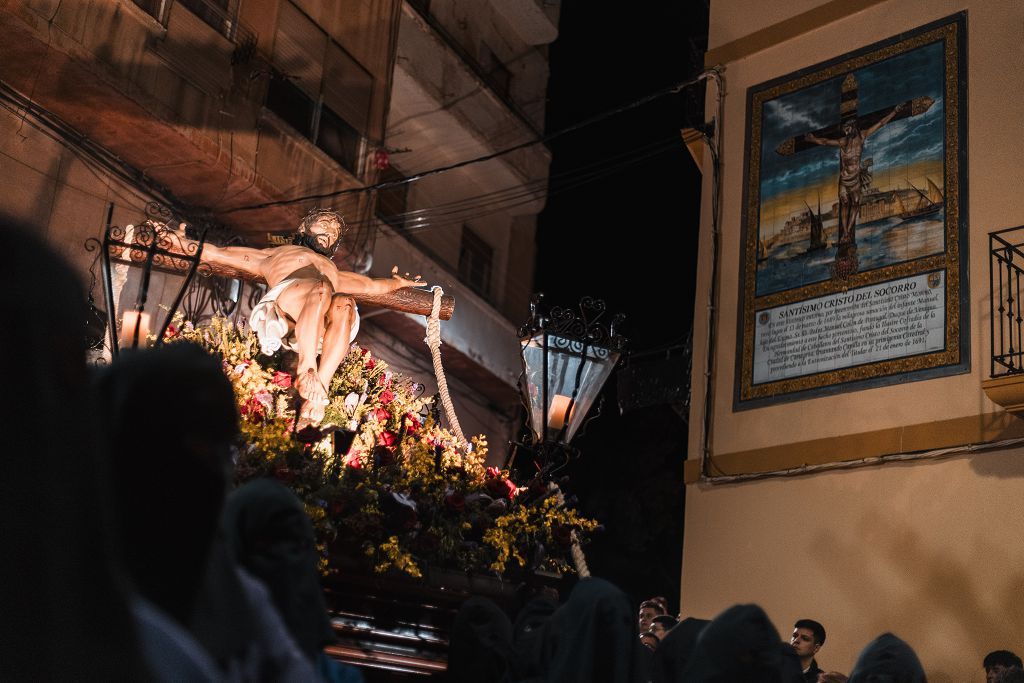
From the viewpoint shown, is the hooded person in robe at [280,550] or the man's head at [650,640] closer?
the hooded person in robe at [280,550]

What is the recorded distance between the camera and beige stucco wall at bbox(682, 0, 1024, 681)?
374 inches

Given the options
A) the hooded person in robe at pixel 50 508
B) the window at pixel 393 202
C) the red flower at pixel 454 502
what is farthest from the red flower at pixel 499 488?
the window at pixel 393 202

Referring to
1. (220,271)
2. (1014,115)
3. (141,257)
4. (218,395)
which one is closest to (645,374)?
(1014,115)

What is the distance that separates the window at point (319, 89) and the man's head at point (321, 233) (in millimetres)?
5461

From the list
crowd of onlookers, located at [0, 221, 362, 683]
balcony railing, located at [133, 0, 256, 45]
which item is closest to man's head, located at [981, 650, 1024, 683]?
crowd of onlookers, located at [0, 221, 362, 683]

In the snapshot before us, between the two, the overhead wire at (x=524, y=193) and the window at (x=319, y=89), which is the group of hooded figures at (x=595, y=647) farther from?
the overhead wire at (x=524, y=193)

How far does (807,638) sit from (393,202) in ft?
35.1

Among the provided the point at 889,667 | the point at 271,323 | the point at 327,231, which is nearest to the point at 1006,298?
the point at 327,231

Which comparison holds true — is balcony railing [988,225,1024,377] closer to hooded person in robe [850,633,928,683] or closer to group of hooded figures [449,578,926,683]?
hooded person in robe [850,633,928,683]

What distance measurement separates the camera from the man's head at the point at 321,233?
896cm

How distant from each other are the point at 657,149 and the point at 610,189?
189 centimetres

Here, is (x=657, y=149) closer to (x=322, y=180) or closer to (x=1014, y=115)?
(x=322, y=180)

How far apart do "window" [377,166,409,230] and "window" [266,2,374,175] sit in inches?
61.4

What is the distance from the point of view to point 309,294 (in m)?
8.50
